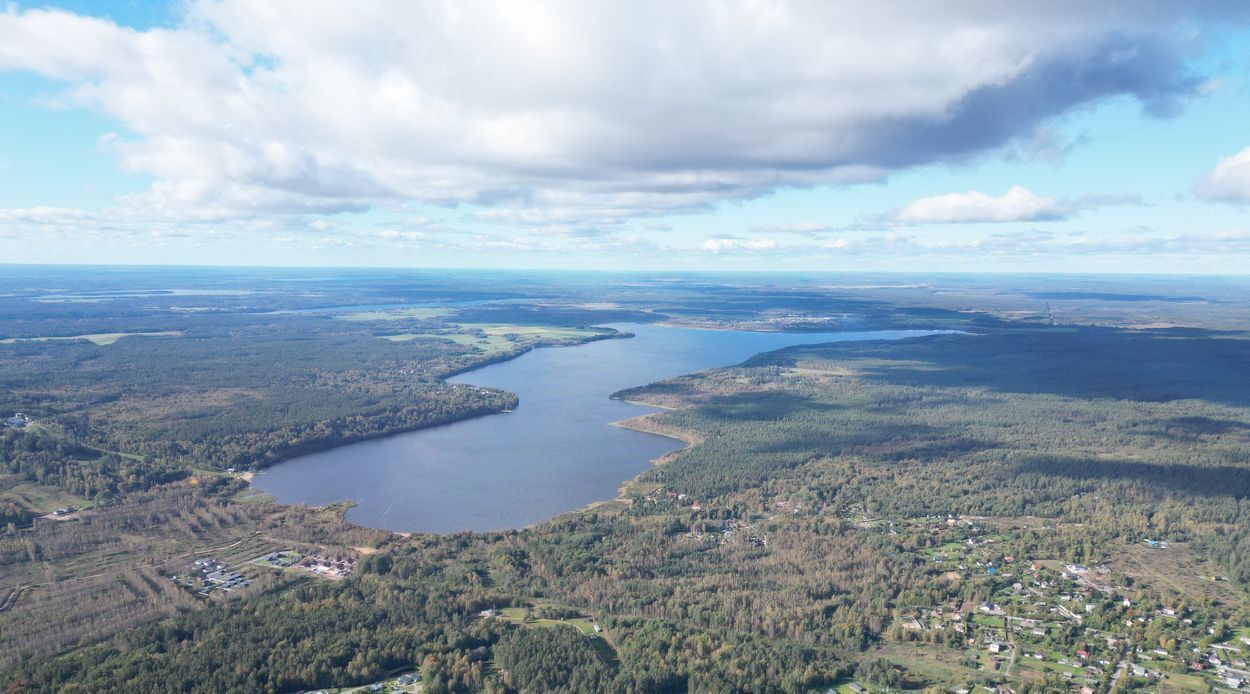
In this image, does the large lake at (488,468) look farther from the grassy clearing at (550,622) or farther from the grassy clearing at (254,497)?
the grassy clearing at (550,622)

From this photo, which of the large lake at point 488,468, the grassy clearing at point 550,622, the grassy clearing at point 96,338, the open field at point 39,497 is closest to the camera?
the grassy clearing at point 550,622

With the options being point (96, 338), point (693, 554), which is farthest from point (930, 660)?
point (96, 338)

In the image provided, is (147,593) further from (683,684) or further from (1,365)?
(1,365)

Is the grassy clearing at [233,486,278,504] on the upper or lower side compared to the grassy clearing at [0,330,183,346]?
lower

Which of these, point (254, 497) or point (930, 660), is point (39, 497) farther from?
point (930, 660)

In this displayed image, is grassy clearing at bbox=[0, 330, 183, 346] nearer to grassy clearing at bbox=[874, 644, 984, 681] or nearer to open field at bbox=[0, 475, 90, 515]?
open field at bbox=[0, 475, 90, 515]

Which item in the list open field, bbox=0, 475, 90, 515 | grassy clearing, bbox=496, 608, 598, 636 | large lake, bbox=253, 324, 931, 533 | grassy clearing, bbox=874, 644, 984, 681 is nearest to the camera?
grassy clearing, bbox=874, 644, 984, 681

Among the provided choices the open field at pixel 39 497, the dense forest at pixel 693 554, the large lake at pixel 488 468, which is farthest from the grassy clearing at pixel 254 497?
the open field at pixel 39 497

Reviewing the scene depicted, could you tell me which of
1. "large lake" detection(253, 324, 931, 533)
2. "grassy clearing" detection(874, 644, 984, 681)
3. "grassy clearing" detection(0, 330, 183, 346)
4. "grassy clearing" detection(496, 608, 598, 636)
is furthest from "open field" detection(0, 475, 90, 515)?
"grassy clearing" detection(0, 330, 183, 346)

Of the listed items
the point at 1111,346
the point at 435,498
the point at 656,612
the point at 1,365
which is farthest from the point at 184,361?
the point at 1111,346
